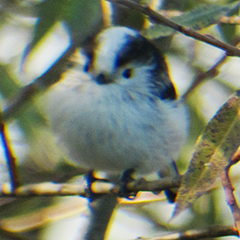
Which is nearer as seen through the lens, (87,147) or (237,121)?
(237,121)

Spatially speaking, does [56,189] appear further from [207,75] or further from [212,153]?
[207,75]

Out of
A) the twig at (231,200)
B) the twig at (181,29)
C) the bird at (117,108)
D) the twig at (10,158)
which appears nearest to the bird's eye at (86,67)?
the bird at (117,108)

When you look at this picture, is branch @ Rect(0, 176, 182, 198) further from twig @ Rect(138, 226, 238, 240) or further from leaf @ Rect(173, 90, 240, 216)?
leaf @ Rect(173, 90, 240, 216)

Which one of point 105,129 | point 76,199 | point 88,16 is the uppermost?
point 88,16

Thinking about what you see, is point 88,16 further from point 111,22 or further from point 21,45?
point 21,45

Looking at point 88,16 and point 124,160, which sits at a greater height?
point 88,16

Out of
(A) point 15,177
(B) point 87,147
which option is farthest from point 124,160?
(A) point 15,177

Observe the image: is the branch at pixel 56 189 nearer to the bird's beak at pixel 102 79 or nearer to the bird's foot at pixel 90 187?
the bird's foot at pixel 90 187

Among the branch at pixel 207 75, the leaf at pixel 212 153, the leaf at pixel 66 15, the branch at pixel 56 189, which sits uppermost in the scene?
the leaf at pixel 66 15
